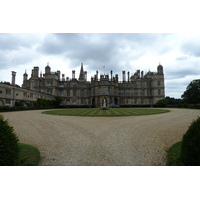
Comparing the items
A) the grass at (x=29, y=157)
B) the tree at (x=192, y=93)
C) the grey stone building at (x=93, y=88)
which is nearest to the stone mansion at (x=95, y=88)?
the grey stone building at (x=93, y=88)

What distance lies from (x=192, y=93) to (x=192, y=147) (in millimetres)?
47918

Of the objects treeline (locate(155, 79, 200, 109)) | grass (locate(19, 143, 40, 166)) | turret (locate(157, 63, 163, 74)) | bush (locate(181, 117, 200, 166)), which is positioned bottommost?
grass (locate(19, 143, 40, 166))

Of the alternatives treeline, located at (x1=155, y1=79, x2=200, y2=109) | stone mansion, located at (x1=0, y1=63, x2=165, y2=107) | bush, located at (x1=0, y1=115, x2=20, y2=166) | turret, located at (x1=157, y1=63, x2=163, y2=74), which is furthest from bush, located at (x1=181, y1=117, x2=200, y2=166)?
turret, located at (x1=157, y1=63, x2=163, y2=74)

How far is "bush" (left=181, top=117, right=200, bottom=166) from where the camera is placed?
10.4 ft

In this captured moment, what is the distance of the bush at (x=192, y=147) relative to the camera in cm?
316

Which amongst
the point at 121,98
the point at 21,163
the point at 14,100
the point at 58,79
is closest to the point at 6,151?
the point at 21,163

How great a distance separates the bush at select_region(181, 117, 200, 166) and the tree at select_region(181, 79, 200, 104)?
4583 cm

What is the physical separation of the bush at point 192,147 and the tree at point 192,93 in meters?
45.8

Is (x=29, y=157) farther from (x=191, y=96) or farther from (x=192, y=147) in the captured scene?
(x=191, y=96)

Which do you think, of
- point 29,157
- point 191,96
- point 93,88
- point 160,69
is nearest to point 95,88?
Result: point 93,88

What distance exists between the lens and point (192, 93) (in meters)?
42.6

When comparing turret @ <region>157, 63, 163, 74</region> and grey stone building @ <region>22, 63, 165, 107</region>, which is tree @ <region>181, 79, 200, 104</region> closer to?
grey stone building @ <region>22, 63, 165, 107</region>

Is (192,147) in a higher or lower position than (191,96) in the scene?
lower

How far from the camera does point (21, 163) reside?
13.5ft
